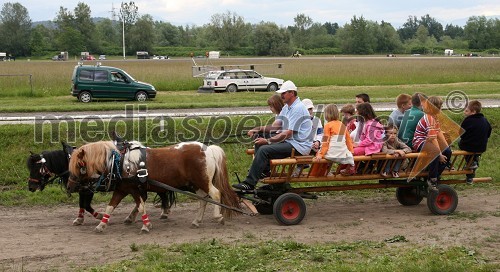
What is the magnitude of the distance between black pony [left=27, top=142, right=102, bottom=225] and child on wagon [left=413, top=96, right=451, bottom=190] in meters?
5.34

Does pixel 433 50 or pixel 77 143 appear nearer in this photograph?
pixel 77 143

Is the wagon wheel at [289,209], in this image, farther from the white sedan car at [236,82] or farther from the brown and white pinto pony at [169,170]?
the white sedan car at [236,82]

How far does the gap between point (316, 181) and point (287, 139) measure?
0.79 m

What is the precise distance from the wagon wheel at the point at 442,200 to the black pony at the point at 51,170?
5.35 meters

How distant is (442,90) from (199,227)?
22787 mm

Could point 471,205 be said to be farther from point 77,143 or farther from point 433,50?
point 433,50

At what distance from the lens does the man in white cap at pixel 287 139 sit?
10227mm

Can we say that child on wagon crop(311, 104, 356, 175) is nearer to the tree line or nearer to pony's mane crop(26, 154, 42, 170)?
pony's mane crop(26, 154, 42, 170)

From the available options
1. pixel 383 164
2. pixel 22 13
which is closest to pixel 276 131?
pixel 383 164

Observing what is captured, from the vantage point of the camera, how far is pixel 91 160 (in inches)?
388

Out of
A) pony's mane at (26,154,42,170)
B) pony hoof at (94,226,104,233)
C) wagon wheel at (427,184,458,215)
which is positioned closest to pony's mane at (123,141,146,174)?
pony hoof at (94,226,104,233)

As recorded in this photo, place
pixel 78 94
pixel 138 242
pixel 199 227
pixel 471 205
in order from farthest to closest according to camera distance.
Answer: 1. pixel 78 94
2. pixel 471 205
3. pixel 199 227
4. pixel 138 242

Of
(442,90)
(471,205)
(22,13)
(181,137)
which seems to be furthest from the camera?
(22,13)

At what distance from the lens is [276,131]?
423 inches
